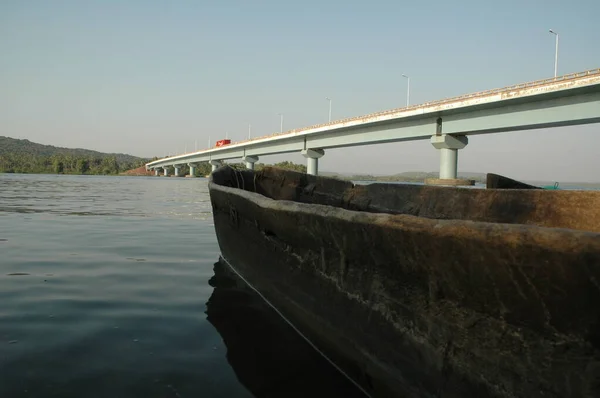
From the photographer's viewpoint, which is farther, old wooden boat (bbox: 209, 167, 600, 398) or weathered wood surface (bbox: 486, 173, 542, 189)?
weathered wood surface (bbox: 486, 173, 542, 189)

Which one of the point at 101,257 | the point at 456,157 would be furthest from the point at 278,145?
the point at 101,257

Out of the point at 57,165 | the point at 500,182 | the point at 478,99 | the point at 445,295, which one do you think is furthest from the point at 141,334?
the point at 57,165

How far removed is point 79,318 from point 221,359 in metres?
1.36

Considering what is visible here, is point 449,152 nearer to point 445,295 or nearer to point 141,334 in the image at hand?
point 141,334

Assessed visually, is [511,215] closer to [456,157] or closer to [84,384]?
[84,384]

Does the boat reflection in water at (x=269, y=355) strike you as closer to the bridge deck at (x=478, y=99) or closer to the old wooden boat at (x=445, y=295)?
the old wooden boat at (x=445, y=295)

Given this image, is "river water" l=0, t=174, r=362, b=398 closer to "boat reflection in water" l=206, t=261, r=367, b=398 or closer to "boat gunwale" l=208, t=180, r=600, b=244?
"boat reflection in water" l=206, t=261, r=367, b=398

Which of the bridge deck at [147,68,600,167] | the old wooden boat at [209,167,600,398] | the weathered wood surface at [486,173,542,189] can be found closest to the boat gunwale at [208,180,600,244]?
the old wooden boat at [209,167,600,398]

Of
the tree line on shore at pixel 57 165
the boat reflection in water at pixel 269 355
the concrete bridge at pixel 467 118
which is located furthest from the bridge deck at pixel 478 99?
the tree line on shore at pixel 57 165

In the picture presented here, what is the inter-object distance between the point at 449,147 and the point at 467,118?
2607mm

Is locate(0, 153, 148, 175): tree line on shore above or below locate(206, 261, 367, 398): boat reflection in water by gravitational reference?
above

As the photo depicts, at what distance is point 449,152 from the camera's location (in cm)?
2853

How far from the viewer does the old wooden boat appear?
43.4 inches

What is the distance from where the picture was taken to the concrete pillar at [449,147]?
93.0 ft
